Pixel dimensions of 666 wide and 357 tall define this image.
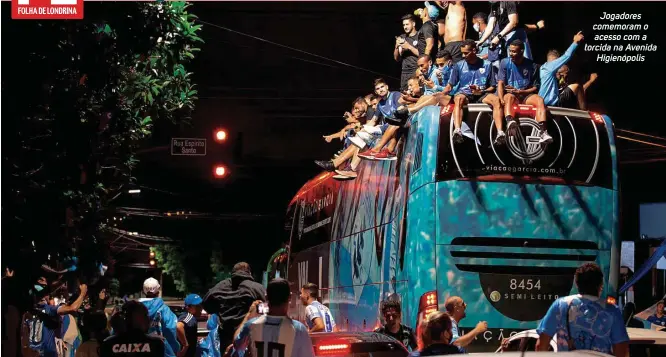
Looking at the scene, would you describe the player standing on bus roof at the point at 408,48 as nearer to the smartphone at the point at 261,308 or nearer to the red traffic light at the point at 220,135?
the red traffic light at the point at 220,135

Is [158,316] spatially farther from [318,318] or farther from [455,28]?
[455,28]

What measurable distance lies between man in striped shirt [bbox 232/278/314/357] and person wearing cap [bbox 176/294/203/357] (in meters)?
4.90

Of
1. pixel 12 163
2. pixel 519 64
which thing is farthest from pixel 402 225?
pixel 12 163

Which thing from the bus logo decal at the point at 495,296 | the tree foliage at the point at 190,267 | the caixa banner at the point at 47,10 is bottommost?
the tree foliage at the point at 190,267

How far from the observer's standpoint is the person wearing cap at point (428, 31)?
17.9m

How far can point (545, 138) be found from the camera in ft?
43.7

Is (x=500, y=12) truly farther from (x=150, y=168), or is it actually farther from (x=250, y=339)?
(x=150, y=168)

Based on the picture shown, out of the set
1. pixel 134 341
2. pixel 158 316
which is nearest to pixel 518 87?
pixel 158 316

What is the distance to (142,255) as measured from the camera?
84688 mm

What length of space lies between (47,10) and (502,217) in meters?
6.33

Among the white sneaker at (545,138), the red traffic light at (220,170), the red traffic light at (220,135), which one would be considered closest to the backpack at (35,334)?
the white sneaker at (545,138)

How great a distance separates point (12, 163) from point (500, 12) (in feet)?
29.4

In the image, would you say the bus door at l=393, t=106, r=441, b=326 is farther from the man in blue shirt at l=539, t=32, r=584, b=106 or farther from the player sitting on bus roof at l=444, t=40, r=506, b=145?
the man in blue shirt at l=539, t=32, r=584, b=106

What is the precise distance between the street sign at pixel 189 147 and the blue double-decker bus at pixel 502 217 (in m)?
11.2
